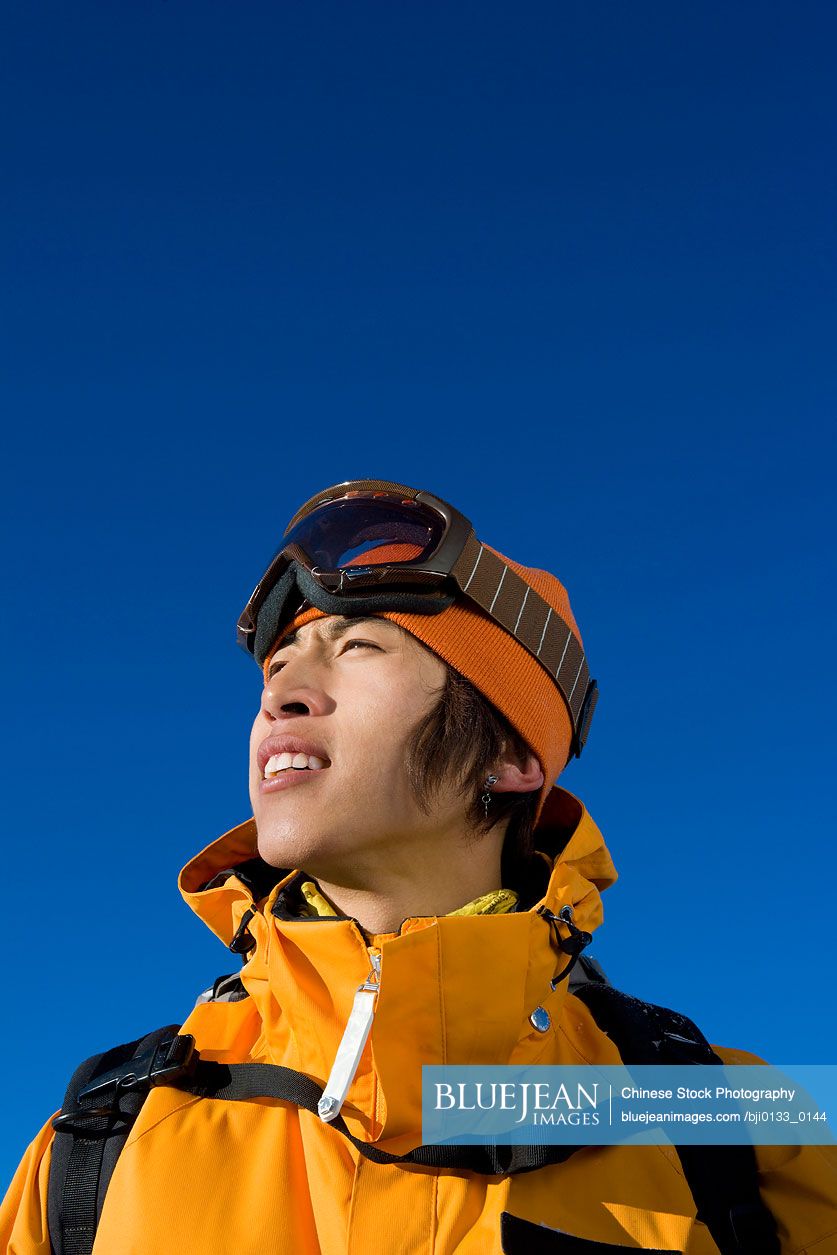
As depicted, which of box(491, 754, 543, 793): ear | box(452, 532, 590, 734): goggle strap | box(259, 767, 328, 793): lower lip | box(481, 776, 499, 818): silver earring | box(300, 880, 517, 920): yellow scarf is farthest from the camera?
box(452, 532, 590, 734): goggle strap

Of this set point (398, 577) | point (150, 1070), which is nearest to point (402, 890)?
point (150, 1070)

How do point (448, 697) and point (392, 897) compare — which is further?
point (448, 697)

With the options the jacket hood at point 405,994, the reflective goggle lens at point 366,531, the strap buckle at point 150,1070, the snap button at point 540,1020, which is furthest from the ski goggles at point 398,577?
the strap buckle at point 150,1070

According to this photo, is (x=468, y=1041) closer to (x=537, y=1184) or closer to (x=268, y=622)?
(x=537, y=1184)

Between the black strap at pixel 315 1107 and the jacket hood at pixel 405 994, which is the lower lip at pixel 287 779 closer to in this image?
the jacket hood at pixel 405 994

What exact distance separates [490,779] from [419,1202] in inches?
64.1

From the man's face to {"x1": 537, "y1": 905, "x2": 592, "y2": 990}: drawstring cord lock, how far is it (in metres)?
0.57

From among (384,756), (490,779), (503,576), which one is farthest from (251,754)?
(503,576)

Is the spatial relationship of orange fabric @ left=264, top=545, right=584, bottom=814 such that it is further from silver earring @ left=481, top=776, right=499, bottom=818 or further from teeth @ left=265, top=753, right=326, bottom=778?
teeth @ left=265, top=753, right=326, bottom=778

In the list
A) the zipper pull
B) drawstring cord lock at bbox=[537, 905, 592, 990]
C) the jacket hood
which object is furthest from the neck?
the zipper pull

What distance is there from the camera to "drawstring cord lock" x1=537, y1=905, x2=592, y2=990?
12.0ft

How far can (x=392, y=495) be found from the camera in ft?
16.2

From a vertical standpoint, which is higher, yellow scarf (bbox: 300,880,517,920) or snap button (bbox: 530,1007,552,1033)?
yellow scarf (bbox: 300,880,517,920)

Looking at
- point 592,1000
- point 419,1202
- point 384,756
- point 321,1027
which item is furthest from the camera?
point 592,1000
